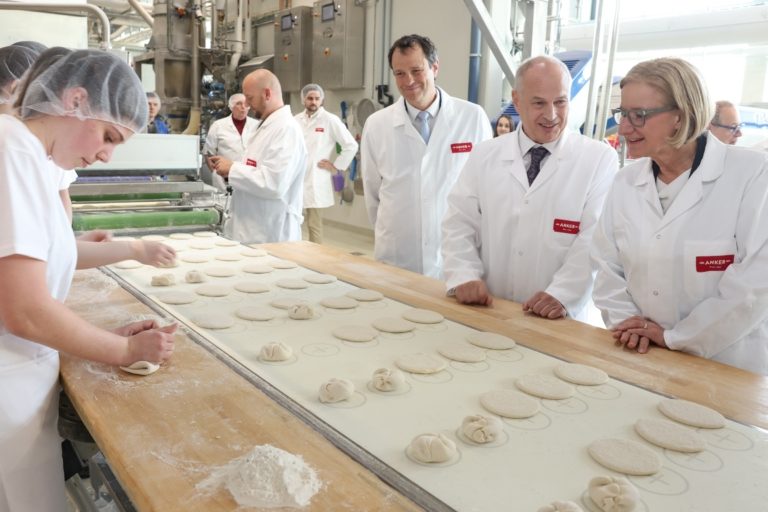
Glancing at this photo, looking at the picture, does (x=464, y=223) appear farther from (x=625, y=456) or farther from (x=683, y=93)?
(x=625, y=456)

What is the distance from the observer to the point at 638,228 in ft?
5.58

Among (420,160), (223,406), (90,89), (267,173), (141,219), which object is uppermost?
(90,89)

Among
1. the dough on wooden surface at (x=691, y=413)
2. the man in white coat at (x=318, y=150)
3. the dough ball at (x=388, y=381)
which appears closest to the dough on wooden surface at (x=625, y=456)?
the dough on wooden surface at (x=691, y=413)

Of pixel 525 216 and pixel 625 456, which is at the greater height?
pixel 525 216

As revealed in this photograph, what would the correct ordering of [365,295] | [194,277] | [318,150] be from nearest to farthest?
1. [365,295]
2. [194,277]
3. [318,150]

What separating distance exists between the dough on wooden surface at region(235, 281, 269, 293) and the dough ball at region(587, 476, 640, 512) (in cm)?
132

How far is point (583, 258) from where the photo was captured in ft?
6.59

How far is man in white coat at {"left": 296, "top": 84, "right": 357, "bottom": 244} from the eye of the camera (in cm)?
580

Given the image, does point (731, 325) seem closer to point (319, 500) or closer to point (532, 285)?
point (532, 285)

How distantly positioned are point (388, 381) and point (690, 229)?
0.96m

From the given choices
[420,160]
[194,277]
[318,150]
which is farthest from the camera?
[318,150]

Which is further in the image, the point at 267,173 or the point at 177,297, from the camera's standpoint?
the point at 267,173

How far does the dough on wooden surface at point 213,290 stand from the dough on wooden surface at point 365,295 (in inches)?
16.1

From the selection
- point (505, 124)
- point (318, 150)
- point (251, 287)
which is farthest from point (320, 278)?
point (318, 150)
